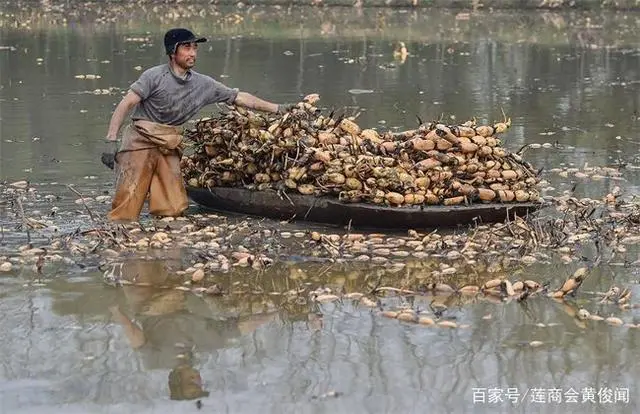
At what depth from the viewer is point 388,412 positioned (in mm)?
5461

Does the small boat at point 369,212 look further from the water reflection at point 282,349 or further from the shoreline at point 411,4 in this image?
the shoreline at point 411,4

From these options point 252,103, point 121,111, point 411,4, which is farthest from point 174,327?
point 411,4

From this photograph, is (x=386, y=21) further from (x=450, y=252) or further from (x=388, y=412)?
(x=388, y=412)

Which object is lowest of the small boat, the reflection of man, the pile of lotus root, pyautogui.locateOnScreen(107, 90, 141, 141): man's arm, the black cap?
the reflection of man

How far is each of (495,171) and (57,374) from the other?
4.33 meters

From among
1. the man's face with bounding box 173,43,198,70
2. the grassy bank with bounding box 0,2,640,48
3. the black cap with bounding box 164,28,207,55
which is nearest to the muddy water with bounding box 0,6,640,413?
the man's face with bounding box 173,43,198,70

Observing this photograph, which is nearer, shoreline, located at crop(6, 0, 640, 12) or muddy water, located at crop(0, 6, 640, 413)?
muddy water, located at crop(0, 6, 640, 413)

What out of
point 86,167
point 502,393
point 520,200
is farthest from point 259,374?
point 86,167

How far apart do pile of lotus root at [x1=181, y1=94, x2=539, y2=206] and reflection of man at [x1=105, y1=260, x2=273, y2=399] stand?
1.76m

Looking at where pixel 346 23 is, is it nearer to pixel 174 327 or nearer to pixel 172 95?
pixel 172 95

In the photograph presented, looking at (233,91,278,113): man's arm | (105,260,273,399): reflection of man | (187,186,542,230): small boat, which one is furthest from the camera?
(233,91,278,113): man's arm

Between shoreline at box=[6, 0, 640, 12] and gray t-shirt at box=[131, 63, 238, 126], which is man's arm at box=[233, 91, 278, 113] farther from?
shoreline at box=[6, 0, 640, 12]

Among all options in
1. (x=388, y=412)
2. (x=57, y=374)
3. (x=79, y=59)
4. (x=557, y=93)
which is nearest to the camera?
(x=388, y=412)

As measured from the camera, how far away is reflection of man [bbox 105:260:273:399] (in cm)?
596
